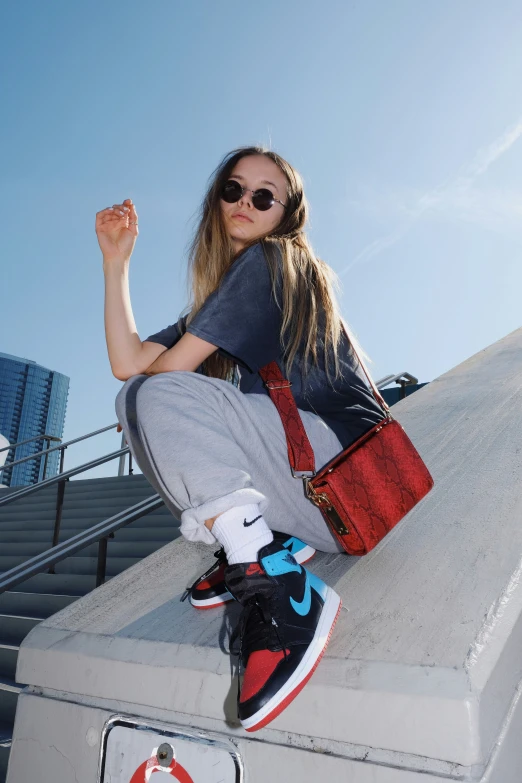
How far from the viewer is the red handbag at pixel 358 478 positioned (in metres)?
1.26

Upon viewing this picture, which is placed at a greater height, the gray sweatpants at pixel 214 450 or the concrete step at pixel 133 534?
the gray sweatpants at pixel 214 450

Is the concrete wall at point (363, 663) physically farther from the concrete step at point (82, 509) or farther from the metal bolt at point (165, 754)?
the concrete step at point (82, 509)

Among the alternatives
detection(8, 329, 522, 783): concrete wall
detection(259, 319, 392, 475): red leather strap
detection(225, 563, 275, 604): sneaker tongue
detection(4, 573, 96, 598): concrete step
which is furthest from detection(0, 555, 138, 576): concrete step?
detection(225, 563, 275, 604): sneaker tongue

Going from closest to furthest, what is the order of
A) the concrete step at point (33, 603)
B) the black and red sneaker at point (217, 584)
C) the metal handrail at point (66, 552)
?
the black and red sneaker at point (217, 584) < the metal handrail at point (66, 552) < the concrete step at point (33, 603)

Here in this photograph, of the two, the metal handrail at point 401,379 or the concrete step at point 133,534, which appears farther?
the metal handrail at point 401,379

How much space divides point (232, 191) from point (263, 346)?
647 mm

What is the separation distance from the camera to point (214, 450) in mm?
1142

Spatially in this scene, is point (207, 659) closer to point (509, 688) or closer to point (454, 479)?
point (509, 688)

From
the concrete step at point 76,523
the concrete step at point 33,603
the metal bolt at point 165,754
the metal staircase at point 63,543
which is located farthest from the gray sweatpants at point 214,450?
the concrete step at point 76,523

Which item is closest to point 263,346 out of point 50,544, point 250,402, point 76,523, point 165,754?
point 250,402

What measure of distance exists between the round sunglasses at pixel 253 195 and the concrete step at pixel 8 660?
2.45m

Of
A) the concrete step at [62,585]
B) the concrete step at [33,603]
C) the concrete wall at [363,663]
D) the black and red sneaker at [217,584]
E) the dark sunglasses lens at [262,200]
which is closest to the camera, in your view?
the concrete wall at [363,663]

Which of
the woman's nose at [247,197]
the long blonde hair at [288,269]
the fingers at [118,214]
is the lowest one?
the long blonde hair at [288,269]

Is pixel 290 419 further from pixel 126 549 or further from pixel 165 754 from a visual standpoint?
pixel 126 549
